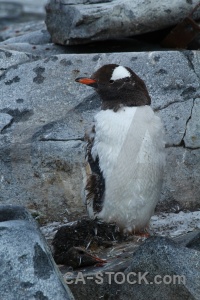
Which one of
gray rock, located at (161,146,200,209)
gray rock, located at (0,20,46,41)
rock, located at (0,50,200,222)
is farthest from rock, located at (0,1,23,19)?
gray rock, located at (161,146,200,209)

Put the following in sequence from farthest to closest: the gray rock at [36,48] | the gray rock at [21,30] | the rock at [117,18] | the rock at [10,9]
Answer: the rock at [10,9] < the gray rock at [21,30] < the gray rock at [36,48] < the rock at [117,18]

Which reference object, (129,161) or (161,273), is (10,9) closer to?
(129,161)

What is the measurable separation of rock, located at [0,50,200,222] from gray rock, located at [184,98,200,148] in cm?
1

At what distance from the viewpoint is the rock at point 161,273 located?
3.61 meters

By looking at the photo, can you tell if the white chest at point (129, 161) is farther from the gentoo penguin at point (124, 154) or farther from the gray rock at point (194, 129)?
the gray rock at point (194, 129)

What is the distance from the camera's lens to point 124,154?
→ 466cm

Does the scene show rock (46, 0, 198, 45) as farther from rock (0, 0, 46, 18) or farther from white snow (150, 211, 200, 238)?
rock (0, 0, 46, 18)

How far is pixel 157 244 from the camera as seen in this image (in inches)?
147

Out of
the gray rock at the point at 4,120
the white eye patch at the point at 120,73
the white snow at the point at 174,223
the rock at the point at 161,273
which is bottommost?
the white snow at the point at 174,223

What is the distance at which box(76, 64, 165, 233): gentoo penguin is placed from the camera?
4.64 m

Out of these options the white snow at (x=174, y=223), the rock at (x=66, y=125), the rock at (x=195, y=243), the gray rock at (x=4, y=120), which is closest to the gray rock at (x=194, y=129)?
the rock at (x=66, y=125)

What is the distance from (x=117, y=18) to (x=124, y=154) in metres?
1.33

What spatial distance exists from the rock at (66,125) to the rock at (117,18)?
0.20 m

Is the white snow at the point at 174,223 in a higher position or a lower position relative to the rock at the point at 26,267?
lower
